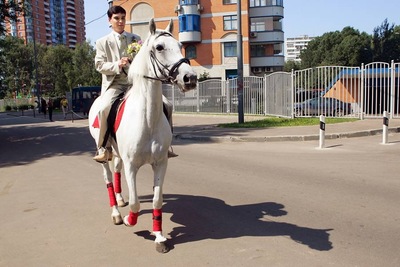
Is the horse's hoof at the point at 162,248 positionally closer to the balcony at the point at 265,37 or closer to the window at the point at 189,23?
the window at the point at 189,23

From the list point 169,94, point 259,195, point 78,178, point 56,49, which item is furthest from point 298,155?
point 56,49

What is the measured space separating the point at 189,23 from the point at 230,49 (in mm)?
6326

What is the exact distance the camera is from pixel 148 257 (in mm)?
4188

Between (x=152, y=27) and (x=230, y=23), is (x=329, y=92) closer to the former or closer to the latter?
(x=152, y=27)

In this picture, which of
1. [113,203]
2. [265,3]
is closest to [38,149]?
[113,203]

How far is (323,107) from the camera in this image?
19.8 metres

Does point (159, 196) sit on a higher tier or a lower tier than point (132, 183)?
lower

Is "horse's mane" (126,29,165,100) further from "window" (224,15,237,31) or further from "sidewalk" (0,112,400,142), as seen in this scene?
"window" (224,15,237,31)

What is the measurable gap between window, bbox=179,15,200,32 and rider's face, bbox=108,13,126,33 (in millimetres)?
46233

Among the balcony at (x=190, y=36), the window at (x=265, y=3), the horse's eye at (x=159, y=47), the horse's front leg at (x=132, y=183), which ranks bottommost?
the horse's front leg at (x=132, y=183)

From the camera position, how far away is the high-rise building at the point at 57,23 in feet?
430

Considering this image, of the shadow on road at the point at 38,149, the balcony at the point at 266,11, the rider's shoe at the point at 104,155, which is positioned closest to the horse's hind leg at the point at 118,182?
the rider's shoe at the point at 104,155

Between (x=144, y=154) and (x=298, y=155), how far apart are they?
23.6 ft

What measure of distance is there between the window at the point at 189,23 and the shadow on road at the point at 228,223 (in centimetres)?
4602
